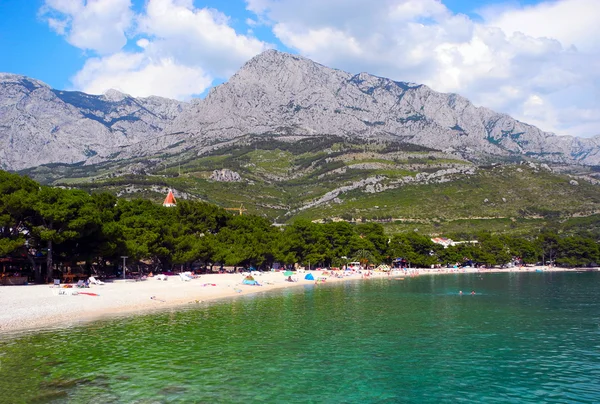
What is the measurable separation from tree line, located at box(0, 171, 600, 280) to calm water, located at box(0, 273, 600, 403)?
860 inches

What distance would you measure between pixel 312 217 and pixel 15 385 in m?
177

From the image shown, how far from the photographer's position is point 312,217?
198 meters

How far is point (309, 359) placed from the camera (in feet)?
90.9

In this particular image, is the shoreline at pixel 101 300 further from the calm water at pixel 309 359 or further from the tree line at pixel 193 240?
the tree line at pixel 193 240

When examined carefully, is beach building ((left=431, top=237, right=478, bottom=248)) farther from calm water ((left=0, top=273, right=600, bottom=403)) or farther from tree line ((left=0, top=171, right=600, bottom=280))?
calm water ((left=0, top=273, right=600, bottom=403))

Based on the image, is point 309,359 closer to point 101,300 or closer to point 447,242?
point 101,300

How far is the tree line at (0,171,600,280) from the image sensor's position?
2137 inches

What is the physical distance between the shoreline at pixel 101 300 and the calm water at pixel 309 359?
4.16 metres

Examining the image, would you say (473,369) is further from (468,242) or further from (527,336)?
(468,242)

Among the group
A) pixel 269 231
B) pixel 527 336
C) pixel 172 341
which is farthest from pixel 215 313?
pixel 269 231

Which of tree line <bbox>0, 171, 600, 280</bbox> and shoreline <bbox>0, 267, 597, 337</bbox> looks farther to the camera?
tree line <bbox>0, 171, 600, 280</bbox>

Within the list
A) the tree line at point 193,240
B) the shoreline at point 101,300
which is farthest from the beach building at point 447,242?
the shoreline at point 101,300

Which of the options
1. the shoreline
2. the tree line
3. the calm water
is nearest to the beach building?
the tree line

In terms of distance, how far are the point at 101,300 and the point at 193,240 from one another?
36.8 meters
